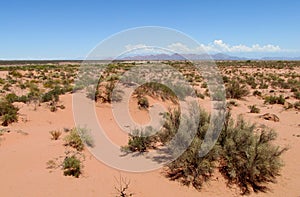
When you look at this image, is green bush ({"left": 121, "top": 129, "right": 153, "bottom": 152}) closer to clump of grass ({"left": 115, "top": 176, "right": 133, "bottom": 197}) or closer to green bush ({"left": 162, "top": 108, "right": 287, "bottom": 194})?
green bush ({"left": 162, "top": 108, "right": 287, "bottom": 194})

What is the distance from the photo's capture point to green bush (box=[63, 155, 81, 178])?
6469mm

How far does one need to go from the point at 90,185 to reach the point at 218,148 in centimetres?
297

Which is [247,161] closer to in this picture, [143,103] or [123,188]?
[123,188]

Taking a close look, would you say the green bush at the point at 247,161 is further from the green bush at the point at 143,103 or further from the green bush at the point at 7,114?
the green bush at the point at 7,114

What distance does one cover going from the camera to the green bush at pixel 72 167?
6469mm

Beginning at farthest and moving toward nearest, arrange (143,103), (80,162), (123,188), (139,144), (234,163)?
1. (143,103)
2. (139,144)
3. (80,162)
4. (234,163)
5. (123,188)

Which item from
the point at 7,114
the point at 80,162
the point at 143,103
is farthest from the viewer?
the point at 143,103

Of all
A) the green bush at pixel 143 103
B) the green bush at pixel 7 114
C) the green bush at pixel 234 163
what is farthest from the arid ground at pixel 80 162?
the green bush at pixel 143 103

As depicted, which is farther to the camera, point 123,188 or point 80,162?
point 80,162

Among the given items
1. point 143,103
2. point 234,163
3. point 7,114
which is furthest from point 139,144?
point 143,103

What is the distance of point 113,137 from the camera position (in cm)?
955

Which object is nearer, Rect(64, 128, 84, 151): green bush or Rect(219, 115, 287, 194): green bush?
Rect(219, 115, 287, 194): green bush

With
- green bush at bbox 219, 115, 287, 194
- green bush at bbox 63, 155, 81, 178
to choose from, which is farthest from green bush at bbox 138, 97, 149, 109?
green bush at bbox 63, 155, 81, 178

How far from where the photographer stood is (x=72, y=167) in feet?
21.9
